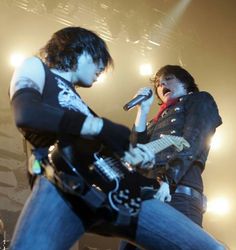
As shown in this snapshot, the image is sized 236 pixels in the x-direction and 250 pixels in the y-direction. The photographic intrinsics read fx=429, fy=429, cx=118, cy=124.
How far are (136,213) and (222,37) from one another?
428 cm

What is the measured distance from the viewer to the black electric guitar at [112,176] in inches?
50.3

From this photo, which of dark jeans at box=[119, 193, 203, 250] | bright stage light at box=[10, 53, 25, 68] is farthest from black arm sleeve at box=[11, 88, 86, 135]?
bright stage light at box=[10, 53, 25, 68]

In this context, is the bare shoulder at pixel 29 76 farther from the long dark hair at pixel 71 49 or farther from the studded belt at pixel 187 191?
the studded belt at pixel 187 191

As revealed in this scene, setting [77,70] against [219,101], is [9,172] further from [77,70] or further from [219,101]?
[77,70]

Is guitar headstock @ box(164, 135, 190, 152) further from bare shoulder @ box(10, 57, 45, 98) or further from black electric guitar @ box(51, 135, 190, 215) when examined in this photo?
bare shoulder @ box(10, 57, 45, 98)

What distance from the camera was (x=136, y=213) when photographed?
1311 mm

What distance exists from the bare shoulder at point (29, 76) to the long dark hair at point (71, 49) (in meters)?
0.14

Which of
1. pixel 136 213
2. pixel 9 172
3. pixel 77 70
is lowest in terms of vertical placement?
pixel 9 172

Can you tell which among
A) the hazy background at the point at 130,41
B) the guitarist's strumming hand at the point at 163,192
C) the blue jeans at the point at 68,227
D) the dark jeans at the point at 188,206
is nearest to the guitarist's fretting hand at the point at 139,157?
the blue jeans at the point at 68,227

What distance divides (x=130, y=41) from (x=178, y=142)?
Result: 141 inches

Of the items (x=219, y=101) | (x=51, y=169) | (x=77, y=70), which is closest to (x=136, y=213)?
(x=51, y=169)

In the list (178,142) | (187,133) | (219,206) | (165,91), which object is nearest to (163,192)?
(178,142)

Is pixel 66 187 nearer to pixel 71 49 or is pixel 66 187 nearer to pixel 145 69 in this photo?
pixel 71 49

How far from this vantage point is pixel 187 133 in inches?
76.5
